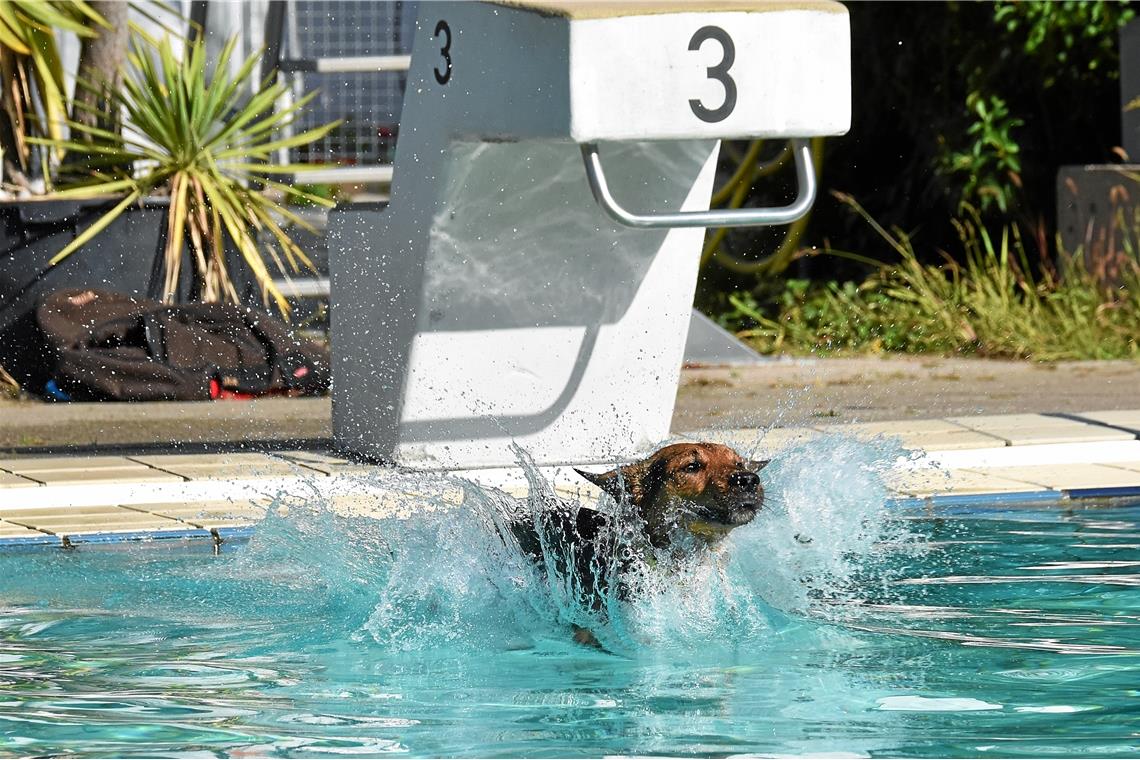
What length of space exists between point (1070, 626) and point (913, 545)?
1.19m

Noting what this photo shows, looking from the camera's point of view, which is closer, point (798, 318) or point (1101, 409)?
point (1101, 409)

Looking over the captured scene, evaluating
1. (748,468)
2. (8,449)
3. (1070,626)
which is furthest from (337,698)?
(8,449)

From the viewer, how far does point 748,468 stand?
4.77 m

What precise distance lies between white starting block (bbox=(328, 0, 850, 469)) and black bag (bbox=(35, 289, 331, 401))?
Answer: 1.80 m

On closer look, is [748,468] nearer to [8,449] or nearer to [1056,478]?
[1056,478]

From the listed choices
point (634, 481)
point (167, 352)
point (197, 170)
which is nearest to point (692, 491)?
point (634, 481)

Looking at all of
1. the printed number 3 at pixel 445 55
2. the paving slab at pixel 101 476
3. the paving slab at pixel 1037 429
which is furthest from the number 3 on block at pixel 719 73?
the paving slab at pixel 101 476

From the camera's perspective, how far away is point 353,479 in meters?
6.82

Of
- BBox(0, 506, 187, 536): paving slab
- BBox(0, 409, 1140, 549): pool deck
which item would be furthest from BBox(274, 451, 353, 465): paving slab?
BBox(0, 506, 187, 536): paving slab

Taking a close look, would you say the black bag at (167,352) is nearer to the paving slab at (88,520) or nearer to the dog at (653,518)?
the paving slab at (88,520)

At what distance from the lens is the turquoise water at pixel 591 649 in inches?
154

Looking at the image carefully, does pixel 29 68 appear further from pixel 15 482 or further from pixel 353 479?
pixel 353 479

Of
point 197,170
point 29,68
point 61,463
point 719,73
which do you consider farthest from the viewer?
point 29,68

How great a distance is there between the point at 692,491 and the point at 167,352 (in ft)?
17.9
